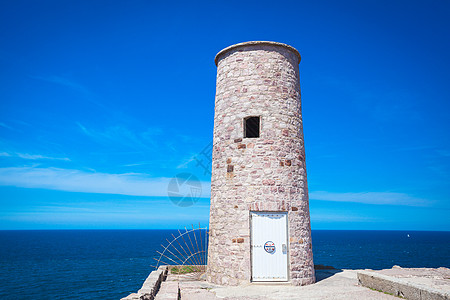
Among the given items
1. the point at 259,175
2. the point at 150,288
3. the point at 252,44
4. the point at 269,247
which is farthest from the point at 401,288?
the point at 252,44

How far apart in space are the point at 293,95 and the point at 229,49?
8.45 feet

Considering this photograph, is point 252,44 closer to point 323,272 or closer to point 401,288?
point 401,288

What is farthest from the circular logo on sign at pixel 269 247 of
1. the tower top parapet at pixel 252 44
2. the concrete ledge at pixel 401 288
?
the tower top parapet at pixel 252 44

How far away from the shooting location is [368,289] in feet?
27.6

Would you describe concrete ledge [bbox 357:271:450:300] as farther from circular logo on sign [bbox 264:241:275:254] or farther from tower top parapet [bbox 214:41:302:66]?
tower top parapet [bbox 214:41:302:66]

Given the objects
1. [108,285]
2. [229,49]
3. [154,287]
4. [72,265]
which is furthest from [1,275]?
[229,49]

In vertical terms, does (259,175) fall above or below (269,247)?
above

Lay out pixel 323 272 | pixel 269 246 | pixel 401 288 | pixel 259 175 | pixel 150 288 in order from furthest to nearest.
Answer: pixel 323 272 → pixel 259 175 → pixel 269 246 → pixel 150 288 → pixel 401 288

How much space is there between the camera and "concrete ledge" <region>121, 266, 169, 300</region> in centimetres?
769

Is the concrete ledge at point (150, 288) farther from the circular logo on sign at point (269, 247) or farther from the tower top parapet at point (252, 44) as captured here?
the tower top parapet at point (252, 44)

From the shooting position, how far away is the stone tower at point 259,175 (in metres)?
9.45

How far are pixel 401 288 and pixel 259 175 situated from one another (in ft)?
14.5

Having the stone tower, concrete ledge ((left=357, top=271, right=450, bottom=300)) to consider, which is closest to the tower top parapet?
the stone tower

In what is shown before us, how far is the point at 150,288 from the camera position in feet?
27.9
